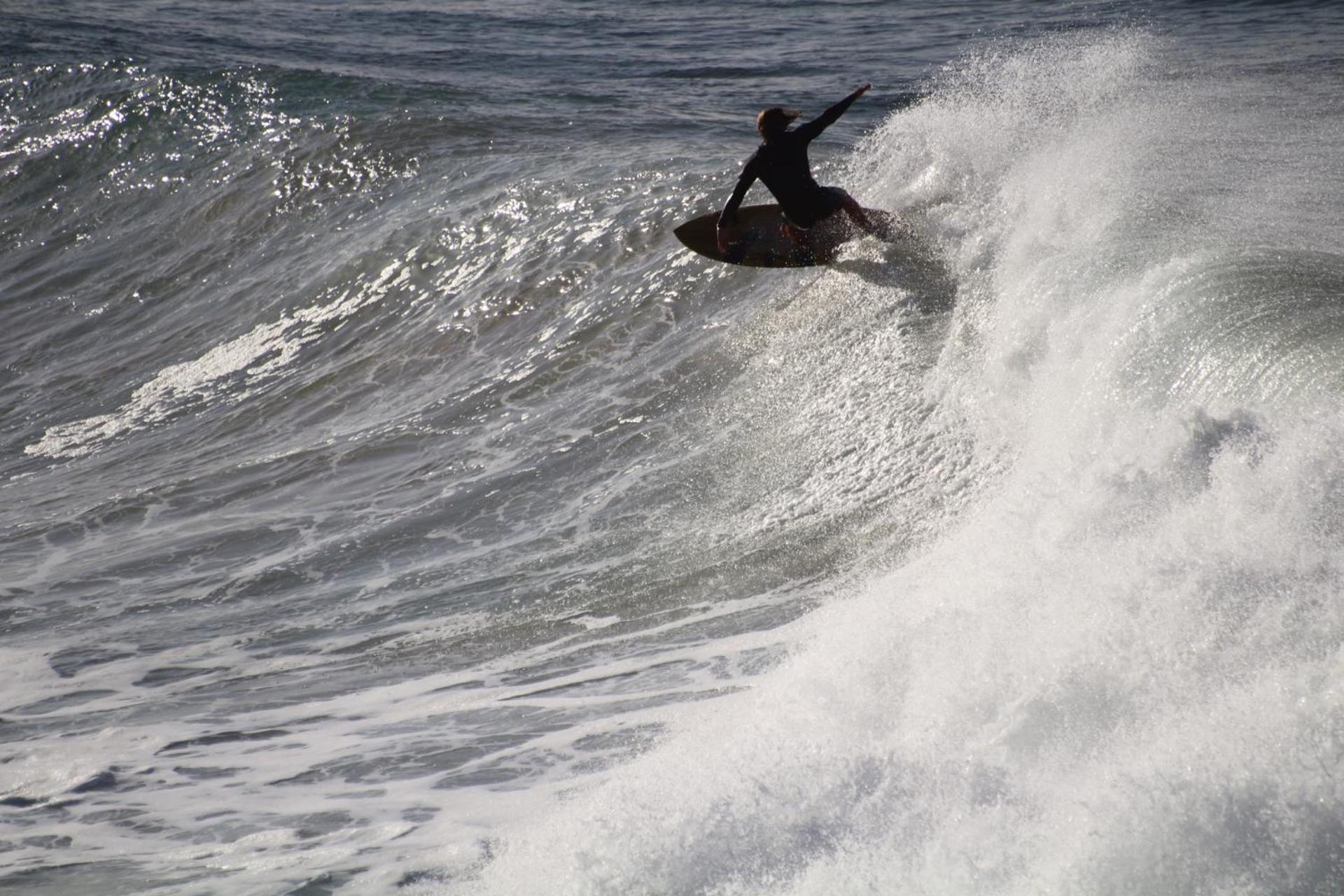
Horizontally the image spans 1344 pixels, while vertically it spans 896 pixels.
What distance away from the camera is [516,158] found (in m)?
11.7

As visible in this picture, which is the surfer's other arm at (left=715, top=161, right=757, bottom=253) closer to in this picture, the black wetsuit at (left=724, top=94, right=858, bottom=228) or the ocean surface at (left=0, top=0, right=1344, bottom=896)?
the black wetsuit at (left=724, top=94, right=858, bottom=228)

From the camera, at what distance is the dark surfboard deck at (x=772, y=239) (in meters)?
8.23

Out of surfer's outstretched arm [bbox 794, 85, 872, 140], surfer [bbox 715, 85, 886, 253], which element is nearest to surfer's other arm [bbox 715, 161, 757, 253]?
surfer [bbox 715, 85, 886, 253]

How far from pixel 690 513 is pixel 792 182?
8.80 ft

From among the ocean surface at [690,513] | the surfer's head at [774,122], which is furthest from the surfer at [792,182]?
the ocean surface at [690,513]

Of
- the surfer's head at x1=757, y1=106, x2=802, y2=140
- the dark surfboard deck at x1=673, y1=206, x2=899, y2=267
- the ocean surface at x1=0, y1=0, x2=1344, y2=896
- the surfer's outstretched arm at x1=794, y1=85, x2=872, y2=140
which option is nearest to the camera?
the ocean surface at x1=0, y1=0, x2=1344, y2=896

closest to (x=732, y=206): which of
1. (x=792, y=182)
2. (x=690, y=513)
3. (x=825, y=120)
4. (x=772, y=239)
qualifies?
(x=792, y=182)

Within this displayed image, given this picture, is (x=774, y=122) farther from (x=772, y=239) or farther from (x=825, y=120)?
(x=772, y=239)

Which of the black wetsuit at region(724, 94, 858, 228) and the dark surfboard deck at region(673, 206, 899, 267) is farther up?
the black wetsuit at region(724, 94, 858, 228)

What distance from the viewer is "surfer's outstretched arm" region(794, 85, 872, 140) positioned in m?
7.48

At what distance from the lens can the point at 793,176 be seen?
792 cm

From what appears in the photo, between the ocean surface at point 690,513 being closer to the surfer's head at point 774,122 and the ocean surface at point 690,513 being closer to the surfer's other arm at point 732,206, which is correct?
the surfer's other arm at point 732,206

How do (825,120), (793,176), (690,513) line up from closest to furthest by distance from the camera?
(690,513) < (825,120) < (793,176)

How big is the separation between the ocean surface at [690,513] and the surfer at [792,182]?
455 millimetres
